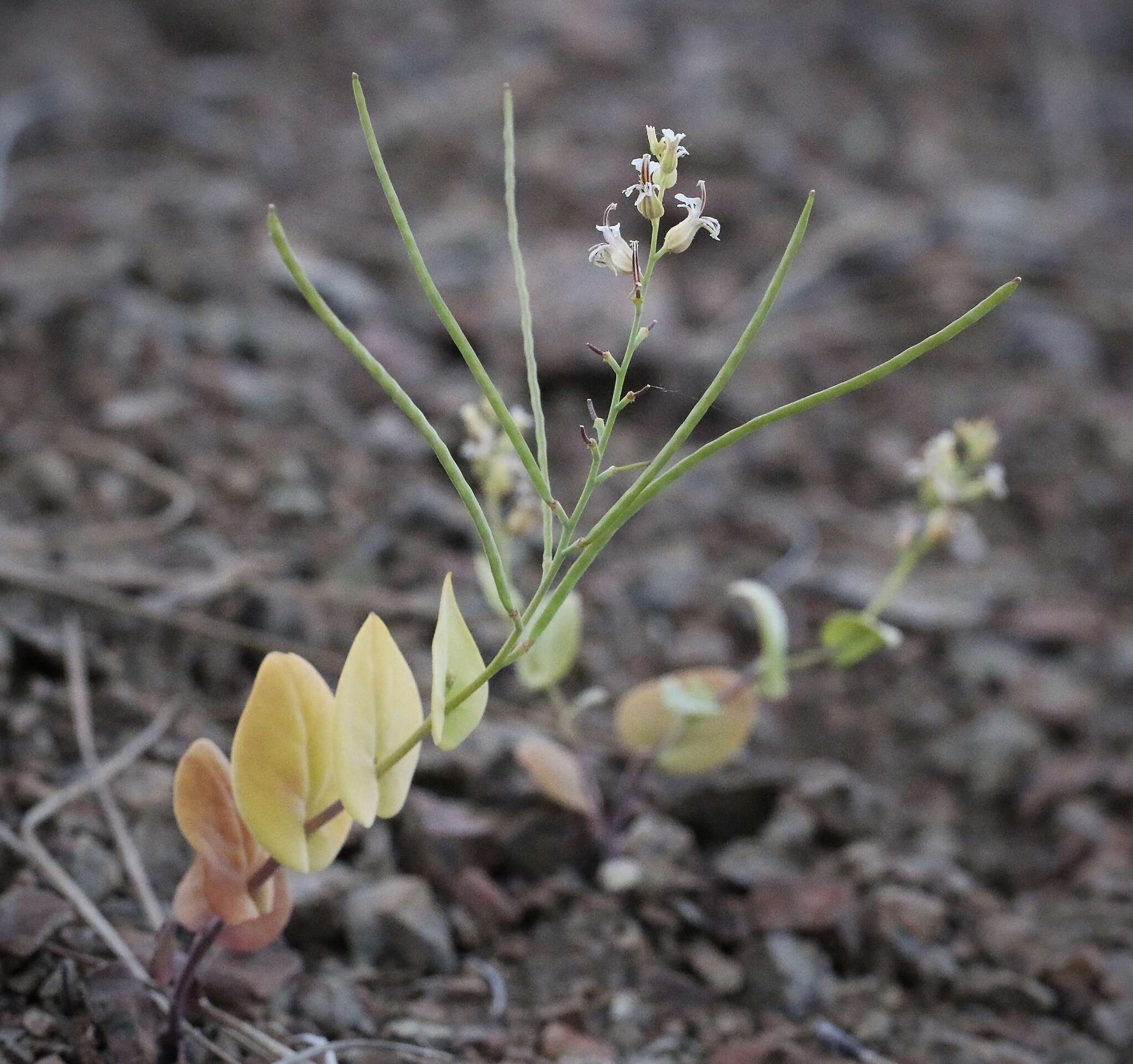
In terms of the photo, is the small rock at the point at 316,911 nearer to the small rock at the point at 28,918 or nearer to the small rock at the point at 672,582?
the small rock at the point at 28,918

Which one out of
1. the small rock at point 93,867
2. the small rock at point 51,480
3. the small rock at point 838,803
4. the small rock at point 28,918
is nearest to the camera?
the small rock at point 28,918

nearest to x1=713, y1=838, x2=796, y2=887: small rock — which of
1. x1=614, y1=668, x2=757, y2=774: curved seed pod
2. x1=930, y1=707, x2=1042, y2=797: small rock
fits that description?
x1=614, y1=668, x2=757, y2=774: curved seed pod

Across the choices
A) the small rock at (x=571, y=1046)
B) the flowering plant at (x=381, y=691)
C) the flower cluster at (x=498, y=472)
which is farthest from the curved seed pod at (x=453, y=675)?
the small rock at (x=571, y=1046)

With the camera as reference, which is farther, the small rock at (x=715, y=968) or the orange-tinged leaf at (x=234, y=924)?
the small rock at (x=715, y=968)

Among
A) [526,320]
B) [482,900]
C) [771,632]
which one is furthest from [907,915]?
[526,320]

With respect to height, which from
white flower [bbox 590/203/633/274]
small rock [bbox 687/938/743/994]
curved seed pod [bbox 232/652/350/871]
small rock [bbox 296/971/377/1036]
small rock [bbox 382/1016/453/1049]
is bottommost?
small rock [bbox 687/938/743/994]

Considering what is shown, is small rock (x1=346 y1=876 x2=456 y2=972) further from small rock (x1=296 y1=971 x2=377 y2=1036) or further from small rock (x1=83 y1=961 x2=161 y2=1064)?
small rock (x1=83 y1=961 x2=161 y2=1064)

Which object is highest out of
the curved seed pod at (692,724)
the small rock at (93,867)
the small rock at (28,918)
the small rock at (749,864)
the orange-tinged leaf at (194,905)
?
the orange-tinged leaf at (194,905)
